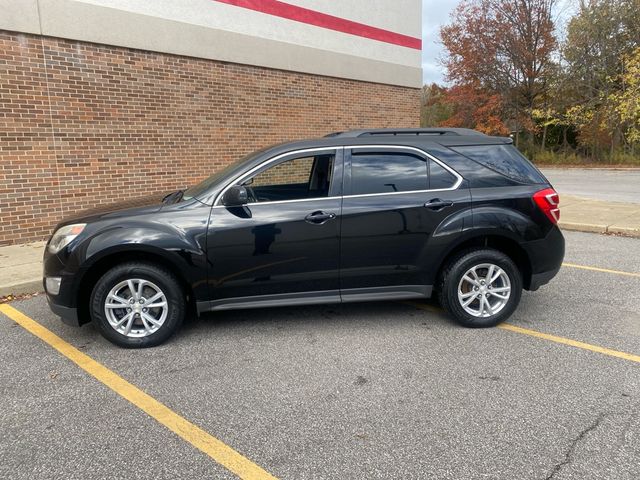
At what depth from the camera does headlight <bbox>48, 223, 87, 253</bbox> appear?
3955mm

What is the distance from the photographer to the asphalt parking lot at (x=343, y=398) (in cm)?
257

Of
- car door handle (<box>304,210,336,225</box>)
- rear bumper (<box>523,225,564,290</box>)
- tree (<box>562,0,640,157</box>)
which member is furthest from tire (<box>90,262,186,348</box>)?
tree (<box>562,0,640,157</box>)

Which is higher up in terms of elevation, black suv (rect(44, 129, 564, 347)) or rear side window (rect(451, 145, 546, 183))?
rear side window (rect(451, 145, 546, 183))

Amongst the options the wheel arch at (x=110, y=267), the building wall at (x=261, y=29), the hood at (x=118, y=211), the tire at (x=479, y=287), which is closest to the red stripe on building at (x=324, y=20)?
the building wall at (x=261, y=29)

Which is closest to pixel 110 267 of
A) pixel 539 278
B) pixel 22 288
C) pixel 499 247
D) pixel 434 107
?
pixel 22 288

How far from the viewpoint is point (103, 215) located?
407 cm

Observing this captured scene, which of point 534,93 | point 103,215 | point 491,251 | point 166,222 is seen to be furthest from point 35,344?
point 534,93

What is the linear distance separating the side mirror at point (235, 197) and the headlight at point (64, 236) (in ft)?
3.84

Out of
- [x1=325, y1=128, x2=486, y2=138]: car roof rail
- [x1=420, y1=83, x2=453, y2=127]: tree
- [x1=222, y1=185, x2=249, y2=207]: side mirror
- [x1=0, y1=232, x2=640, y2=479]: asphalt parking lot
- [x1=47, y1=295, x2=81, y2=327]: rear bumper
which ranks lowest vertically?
[x1=0, y1=232, x2=640, y2=479]: asphalt parking lot

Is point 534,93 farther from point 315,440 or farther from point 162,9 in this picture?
point 315,440

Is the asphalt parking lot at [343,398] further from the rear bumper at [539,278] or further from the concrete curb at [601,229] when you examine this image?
the concrete curb at [601,229]

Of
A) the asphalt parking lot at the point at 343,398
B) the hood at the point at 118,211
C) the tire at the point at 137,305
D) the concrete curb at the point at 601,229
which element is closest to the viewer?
the asphalt parking lot at the point at 343,398

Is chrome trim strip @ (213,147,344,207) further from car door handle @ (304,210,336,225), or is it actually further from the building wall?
the building wall

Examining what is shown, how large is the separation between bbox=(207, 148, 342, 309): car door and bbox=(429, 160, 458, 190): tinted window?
81cm
